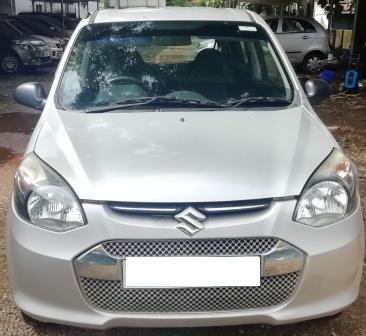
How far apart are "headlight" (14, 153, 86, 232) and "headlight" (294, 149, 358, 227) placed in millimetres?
951

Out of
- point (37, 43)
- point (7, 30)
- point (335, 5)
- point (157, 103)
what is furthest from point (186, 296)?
point (335, 5)

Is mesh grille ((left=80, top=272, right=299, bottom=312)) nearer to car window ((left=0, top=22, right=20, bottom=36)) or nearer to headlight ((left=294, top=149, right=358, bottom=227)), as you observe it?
headlight ((left=294, top=149, right=358, bottom=227))

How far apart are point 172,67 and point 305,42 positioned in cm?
1264

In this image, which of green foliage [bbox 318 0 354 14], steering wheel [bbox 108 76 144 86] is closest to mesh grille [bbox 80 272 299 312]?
steering wheel [bbox 108 76 144 86]

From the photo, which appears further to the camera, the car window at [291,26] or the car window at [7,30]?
the car window at [291,26]

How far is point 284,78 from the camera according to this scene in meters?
3.48

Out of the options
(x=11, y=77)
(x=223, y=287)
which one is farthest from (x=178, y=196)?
(x=11, y=77)

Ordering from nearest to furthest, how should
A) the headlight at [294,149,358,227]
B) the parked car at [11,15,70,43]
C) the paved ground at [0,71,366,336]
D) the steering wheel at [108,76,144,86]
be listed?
the headlight at [294,149,358,227] → the paved ground at [0,71,366,336] → the steering wheel at [108,76,144,86] → the parked car at [11,15,70,43]

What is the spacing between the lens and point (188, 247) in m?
2.22

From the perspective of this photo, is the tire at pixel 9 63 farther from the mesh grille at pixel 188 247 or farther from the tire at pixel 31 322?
the mesh grille at pixel 188 247

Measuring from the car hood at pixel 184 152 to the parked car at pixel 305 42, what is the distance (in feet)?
42.2

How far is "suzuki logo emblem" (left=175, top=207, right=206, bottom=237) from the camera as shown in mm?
2190

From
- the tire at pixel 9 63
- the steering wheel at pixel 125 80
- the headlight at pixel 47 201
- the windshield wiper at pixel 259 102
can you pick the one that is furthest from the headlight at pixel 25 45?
the headlight at pixel 47 201

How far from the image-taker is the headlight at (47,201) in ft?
7.50
